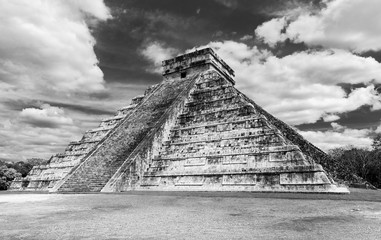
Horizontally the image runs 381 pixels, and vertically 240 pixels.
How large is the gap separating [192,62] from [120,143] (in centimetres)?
742

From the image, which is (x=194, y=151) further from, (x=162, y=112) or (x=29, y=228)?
(x=29, y=228)

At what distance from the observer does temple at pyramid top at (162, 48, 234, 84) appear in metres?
18.1

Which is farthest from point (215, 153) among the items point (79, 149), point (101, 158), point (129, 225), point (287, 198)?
point (79, 149)

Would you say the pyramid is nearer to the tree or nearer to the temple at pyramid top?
the temple at pyramid top

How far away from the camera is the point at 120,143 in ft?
46.1

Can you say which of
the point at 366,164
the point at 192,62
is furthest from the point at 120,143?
the point at 366,164

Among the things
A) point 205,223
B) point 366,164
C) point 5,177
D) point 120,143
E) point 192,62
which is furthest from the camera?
point 366,164

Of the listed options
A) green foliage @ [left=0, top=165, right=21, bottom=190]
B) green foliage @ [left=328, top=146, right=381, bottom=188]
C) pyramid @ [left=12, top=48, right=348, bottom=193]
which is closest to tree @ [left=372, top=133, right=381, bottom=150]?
green foliage @ [left=328, top=146, right=381, bottom=188]

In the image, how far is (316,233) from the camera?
385cm

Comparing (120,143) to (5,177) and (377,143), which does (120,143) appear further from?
(377,143)

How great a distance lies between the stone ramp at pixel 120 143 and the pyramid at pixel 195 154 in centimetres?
4

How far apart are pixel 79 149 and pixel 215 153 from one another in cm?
906

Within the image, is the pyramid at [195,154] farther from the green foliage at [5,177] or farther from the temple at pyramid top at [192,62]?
the green foliage at [5,177]

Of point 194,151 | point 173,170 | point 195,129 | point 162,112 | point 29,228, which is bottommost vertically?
point 29,228
